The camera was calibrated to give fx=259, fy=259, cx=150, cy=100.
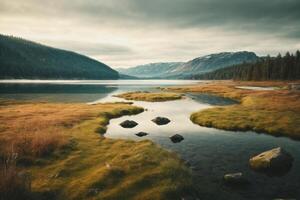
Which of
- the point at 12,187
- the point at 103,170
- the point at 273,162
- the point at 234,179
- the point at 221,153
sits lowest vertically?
the point at 221,153

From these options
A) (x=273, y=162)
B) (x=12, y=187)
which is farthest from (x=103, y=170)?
(x=273, y=162)

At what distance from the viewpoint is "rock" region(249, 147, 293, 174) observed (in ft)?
86.5

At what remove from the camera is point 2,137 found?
3306 centimetres

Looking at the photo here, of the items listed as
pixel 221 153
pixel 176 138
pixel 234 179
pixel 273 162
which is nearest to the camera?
pixel 234 179

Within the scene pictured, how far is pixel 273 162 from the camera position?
2653 cm

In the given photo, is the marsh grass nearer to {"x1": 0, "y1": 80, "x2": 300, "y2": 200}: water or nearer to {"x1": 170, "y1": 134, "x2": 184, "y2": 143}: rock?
{"x1": 0, "y1": 80, "x2": 300, "y2": 200}: water

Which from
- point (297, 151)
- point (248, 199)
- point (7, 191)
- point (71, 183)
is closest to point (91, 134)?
point (71, 183)

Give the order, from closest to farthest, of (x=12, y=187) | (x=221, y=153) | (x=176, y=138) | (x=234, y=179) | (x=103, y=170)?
(x=12, y=187) < (x=234, y=179) < (x=103, y=170) < (x=221, y=153) < (x=176, y=138)

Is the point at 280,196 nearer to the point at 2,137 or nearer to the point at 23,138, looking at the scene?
the point at 23,138

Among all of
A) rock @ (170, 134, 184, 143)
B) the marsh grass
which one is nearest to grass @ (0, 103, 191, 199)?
the marsh grass

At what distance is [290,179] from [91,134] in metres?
26.3

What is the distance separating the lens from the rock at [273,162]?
86.5ft

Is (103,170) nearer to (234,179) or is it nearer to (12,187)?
(12,187)

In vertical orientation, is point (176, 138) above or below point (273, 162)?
below
